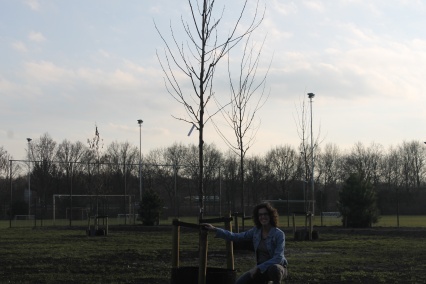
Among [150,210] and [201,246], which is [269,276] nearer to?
[201,246]

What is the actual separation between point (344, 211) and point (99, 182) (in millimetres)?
13195

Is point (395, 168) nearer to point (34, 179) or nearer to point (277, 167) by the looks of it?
point (277, 167)

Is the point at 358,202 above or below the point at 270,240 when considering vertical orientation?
below

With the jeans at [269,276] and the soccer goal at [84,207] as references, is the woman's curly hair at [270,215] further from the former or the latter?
the soccer goal at [84,207]

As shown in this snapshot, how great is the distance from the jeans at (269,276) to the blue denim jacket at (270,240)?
0.07m

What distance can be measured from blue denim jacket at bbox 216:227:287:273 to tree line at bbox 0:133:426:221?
117 ft

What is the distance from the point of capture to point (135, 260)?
542 inches

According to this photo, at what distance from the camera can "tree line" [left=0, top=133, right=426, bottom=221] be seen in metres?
55.4

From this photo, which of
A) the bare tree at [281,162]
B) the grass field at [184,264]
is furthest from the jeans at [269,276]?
the bare tree at [281,162]

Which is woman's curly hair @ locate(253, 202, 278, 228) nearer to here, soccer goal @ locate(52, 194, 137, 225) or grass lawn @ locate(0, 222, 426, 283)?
grass lawn @ locate(0, 222, 426, 283)

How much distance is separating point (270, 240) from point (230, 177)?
190 ft

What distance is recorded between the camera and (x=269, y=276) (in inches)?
233

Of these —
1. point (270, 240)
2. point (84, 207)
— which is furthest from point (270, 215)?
point (84, 207)

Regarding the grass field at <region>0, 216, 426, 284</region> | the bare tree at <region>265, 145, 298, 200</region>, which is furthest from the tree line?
the grass field at <region>0, 216, 426, 284</region>
